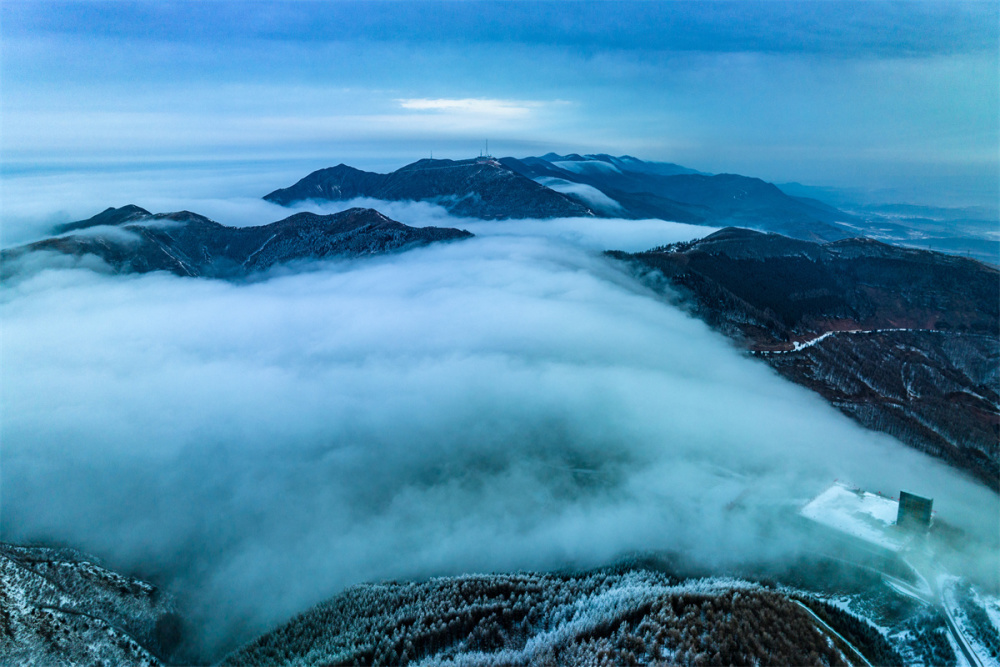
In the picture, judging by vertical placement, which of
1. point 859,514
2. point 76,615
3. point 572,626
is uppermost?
point 859,514

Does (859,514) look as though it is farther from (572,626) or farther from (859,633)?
(572,626)

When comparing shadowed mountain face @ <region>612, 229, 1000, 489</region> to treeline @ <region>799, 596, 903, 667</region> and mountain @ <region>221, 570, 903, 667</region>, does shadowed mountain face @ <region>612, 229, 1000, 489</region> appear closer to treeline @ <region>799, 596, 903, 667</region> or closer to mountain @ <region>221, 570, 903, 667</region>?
treeline @ <region>799, 596, 903, 667</region>

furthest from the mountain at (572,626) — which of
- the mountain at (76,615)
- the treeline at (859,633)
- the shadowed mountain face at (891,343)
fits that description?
the shadowed mountain face at (891,343)

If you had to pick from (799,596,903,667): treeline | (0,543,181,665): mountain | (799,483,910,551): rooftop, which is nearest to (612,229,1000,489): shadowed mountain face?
(799,483,910,551): rooftop

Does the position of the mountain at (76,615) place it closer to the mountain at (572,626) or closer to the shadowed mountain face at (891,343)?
the mountain at (572,626)

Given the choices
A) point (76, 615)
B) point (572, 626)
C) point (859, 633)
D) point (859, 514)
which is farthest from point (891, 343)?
point (76, 615)

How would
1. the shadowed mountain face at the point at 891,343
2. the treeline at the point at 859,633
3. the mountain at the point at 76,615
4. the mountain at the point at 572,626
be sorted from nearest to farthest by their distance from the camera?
1. the mountain at the point at 572,626
2. the treeline at the point at 859,633
3. the mountain at the point at 76,615
4. the shadowed mountain face at the point at 891,343
